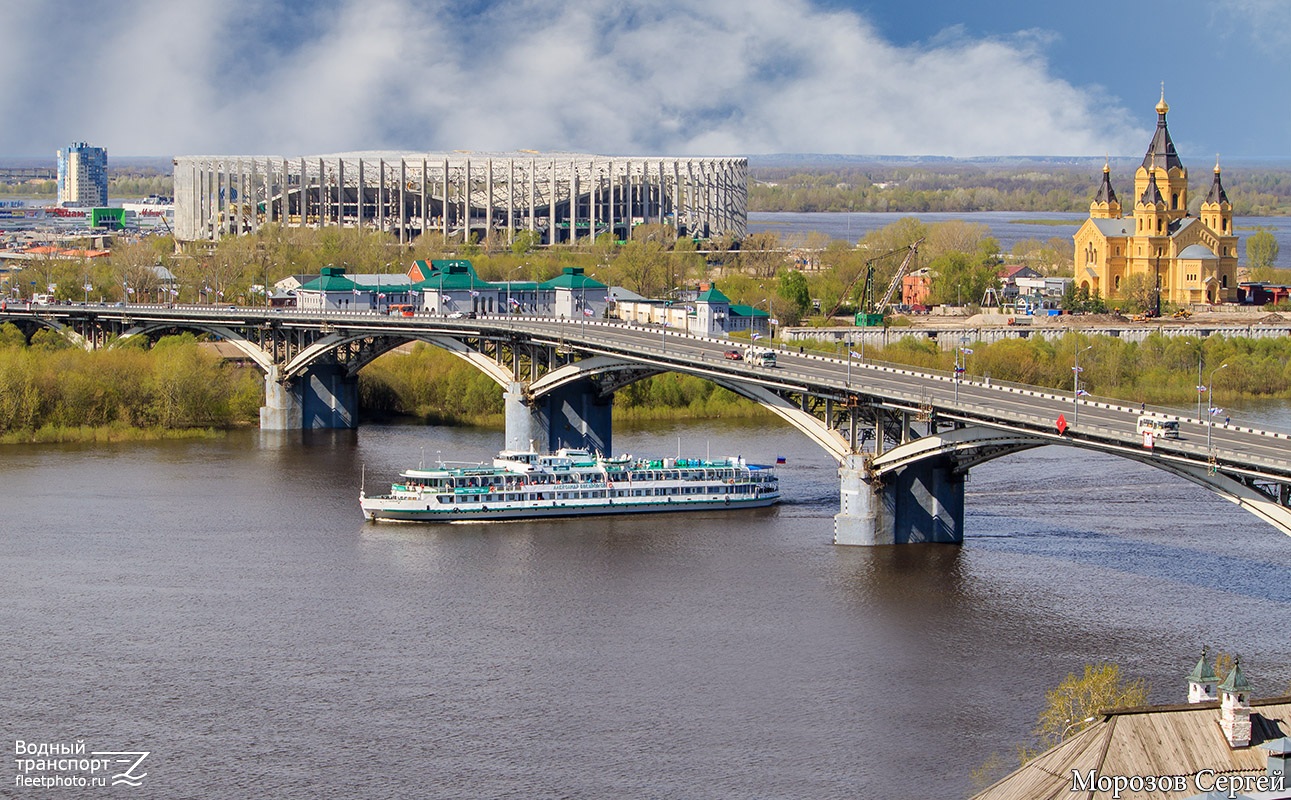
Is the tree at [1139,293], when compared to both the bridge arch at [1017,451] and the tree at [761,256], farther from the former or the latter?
the bridge arch at [1017,451]

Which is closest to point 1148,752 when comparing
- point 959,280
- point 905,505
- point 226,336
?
point 905,505

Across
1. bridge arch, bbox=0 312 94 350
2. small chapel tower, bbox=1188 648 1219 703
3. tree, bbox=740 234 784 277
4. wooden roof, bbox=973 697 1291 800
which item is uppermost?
tree, bbox=740 234 784 277

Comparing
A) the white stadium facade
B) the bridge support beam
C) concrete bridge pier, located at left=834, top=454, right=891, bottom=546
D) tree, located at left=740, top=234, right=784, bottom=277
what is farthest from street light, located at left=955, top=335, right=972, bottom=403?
the white stadium facade

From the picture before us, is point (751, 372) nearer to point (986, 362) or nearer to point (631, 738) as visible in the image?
point (631, 738)

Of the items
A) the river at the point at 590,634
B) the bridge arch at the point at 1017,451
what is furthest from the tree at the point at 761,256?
the bridge arch at the point at 1017,451

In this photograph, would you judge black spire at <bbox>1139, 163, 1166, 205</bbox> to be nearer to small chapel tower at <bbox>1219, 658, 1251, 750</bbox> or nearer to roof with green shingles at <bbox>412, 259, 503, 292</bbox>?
roof with green shingles at <bbox>412, 259, 503, 292</bbox>

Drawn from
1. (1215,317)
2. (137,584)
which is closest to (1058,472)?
(137,584)

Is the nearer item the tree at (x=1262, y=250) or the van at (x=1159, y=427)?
Result: the van at (x=1159, y=427)
